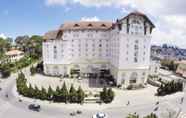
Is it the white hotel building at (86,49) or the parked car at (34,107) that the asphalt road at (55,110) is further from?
the white hotel building at (86,49)

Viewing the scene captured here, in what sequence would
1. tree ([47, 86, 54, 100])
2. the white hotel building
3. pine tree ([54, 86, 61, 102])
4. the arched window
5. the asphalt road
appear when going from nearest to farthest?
the asphalt road < pine tree ([54, 86, 61, 102]) < tree ([47, 86, 54, 100]) < the arched window < the white hotel building

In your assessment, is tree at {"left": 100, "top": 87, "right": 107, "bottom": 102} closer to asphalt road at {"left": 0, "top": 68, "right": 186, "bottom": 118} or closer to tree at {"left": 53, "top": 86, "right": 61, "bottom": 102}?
asphalt road at {"left": 0, "top": 68, "right": 186, "bottom": 118}

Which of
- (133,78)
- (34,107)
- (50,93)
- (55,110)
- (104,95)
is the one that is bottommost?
(55,110)

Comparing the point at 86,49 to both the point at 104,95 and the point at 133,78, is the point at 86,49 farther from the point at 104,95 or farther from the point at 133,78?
the point at 104,95

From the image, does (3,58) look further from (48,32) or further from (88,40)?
(88,40)

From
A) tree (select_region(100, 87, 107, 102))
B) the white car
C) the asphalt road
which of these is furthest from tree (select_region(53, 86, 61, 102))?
the white car

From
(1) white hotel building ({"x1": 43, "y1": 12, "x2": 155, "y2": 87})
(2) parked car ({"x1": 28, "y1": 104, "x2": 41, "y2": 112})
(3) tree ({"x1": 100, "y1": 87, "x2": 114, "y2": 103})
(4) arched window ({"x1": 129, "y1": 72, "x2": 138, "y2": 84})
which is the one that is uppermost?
(1) white hotel building ({"x1": 43, "y1": 12, "x2": 155, "y2": 87})

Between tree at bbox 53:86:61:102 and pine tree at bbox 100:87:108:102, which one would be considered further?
pine tree at bbox 100:87:108:102

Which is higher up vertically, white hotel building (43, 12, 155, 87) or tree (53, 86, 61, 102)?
white hotel building (43, 12, 155, 87)

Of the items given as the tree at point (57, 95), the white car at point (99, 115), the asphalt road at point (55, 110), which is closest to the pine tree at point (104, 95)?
the asphalt road at point (55, 110)

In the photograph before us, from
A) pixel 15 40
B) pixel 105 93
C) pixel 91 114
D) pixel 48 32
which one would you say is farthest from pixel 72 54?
pixel 15 40

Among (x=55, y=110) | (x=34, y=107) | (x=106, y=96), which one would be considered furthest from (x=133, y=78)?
(x=34, y=107)

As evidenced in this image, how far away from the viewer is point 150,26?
64750mm

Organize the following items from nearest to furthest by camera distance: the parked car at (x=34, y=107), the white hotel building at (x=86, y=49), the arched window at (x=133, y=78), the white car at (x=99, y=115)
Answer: the white car at (x=99, y=115) < the parked car at (x=34, y=107) < the arched window at (x=133, y=78) < the white hotel building at (x=86, y=49)
